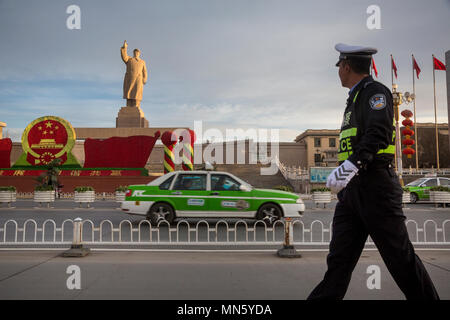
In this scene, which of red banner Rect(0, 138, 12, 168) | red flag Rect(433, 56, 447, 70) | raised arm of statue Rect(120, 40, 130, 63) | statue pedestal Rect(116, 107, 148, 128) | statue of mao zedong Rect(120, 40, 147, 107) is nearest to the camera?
red banner Rect(0, 138, 12, 168)

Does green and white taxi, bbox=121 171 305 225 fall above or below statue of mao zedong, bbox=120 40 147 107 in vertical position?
below

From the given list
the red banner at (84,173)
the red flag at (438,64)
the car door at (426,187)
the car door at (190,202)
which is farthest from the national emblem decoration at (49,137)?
the red flag at (438,64)

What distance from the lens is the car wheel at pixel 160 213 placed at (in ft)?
28.9

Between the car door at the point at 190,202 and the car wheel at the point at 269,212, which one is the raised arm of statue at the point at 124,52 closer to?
the car door at the point at 190,202

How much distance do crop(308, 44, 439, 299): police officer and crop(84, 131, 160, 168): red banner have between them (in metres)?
20.9

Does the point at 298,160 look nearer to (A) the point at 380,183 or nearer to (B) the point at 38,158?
(B) the point at 38,158

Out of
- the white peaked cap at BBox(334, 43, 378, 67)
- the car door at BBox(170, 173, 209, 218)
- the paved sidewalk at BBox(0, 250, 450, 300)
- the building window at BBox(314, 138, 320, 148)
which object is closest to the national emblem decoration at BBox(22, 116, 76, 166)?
the car door at BBox(170, 173, 209, 218)

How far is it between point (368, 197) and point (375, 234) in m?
0.26

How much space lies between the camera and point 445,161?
2208 inches

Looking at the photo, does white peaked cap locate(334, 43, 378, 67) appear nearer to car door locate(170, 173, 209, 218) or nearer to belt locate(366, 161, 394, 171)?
belt locate(366, 161, 394, 171)

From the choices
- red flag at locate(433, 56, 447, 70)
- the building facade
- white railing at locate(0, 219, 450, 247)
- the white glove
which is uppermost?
red flag at locate(433, 56, 447, 70)

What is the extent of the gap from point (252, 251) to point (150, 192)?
4095 mm

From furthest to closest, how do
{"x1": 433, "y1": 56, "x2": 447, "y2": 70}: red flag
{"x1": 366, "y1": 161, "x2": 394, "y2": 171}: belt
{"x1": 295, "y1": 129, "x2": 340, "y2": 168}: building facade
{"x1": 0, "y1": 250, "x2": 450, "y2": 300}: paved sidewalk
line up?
{"x1": 295, "y1": 129, "x2": 340, "y2": 168}: building facade
{"x1": 433, "y1": 56, "x2": 447, "y2": 70}: red flag
{"x1": 0, "y1": 250, "x2": 450, "y2": 300}: paved sidewalk
{"x1": 366, "y1": 161, "x2": 394, "y2": 171}: belt

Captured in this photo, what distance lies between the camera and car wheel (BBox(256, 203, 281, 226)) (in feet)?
28.9
